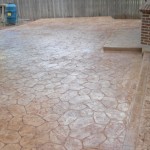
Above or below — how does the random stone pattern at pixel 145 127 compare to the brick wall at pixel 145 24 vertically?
below

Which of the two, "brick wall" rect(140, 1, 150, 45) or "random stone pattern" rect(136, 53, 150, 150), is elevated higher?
"brick wall" rect(140, 1, 150, 45)

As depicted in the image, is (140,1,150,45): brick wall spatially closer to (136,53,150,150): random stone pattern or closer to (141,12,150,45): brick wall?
(141,12,150,45): brick wall

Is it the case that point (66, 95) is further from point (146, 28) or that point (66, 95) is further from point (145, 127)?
point (146, 28)

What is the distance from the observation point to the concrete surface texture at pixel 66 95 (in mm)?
2759

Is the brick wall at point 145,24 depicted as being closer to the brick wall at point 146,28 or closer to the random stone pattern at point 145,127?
the brick wall at point 146,28

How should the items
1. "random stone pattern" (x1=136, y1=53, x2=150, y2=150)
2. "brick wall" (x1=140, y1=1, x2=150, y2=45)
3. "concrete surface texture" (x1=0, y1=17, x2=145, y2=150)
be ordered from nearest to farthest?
"random stone pattern" (x1=136, y1=53, x2=150, y2=150)
"concrete surface texture" (x1=0, y1=17, x2=145, y2=150)
"brick wall" (x1=140, y1=1, x2=150, y2=45)

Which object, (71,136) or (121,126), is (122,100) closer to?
(121,126)

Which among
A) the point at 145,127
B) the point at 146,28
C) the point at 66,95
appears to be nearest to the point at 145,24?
the point at 146,28

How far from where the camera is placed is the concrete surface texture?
2.76 meters

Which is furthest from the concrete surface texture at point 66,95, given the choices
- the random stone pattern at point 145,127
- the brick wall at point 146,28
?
the brick wall at point 146,28

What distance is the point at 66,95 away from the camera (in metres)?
3.76

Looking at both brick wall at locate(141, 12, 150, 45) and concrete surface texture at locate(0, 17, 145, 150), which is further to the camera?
brick wall at locate(141, 12, 150, 45)

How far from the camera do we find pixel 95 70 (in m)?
4.71

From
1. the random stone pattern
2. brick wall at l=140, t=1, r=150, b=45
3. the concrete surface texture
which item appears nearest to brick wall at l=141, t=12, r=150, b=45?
brick wall at l=140, t=1, r=150, b=45
